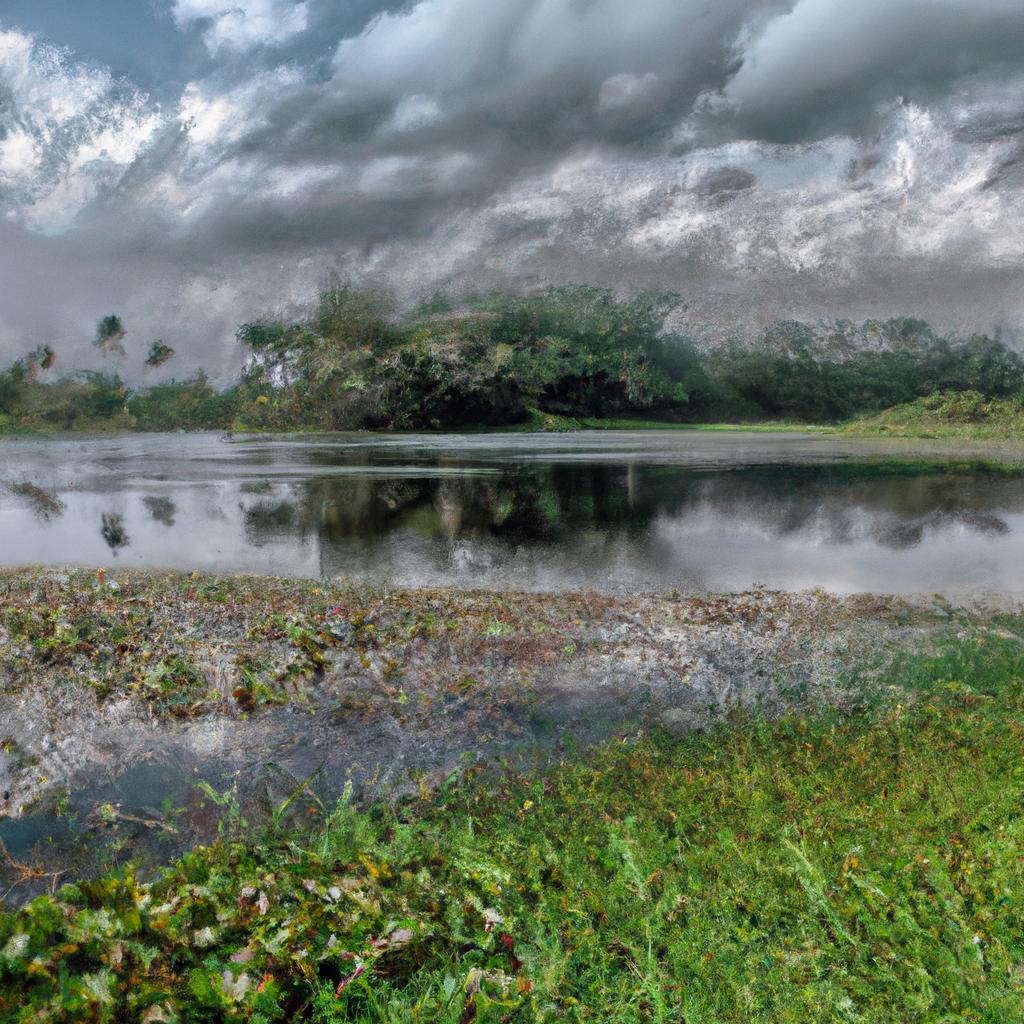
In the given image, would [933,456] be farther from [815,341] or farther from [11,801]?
[11,801]

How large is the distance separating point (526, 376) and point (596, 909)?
5335cm

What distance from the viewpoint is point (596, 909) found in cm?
408

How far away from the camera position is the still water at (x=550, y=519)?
1277 centimetres

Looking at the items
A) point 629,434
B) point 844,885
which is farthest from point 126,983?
point 629,434

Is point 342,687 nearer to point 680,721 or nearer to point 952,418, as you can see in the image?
point 680,721

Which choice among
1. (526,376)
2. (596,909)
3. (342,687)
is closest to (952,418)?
(526,376)

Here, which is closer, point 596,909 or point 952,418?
point 596,909

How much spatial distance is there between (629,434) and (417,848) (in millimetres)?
53747

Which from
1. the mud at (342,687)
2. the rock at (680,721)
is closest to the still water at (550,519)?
the mud at (342,687)

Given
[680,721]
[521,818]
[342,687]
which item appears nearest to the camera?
[521,818]

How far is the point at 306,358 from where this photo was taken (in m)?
44.9

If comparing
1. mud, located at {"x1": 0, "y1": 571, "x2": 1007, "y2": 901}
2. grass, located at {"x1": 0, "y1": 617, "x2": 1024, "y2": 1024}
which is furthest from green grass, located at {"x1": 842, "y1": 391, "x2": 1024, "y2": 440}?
grass, located at {"x1": 0, "y1": 617, "x2": 1024, "y2": 1024}

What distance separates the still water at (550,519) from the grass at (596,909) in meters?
6.22

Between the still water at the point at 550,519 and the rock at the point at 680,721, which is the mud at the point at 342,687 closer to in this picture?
the rock at the point at 680,721
